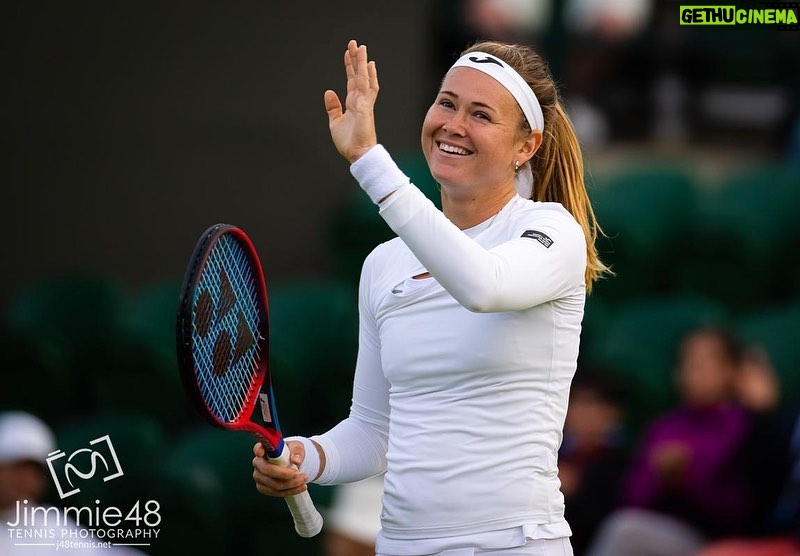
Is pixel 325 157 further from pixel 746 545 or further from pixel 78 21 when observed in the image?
pixel 746 545

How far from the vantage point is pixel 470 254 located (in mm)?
1985

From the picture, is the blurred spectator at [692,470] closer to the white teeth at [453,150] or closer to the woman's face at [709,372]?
the woman's face at [709,372]

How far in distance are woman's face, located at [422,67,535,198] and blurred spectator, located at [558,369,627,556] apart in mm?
2434

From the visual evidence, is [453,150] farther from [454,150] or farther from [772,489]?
[772,489]

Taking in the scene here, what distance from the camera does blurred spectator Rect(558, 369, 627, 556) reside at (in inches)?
178

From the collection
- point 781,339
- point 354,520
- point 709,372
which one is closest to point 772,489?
point 709,372

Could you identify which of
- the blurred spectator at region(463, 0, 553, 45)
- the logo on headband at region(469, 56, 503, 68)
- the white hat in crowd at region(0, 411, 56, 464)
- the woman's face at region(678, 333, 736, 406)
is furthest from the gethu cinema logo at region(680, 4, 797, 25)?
the logo on headband at region(469, 56, 503, 68)

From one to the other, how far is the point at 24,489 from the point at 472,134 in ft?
7.48

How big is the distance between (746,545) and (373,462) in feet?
6.56

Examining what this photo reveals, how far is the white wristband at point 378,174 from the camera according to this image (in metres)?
2.03

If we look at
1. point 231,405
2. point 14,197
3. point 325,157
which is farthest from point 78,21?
point 231,405

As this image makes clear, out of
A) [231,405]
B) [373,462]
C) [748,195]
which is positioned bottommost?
[748,195]

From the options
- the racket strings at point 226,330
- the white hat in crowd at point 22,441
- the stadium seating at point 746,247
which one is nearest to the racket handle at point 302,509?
the racket strings at point 226,330

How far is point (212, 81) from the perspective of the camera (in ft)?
22.7
